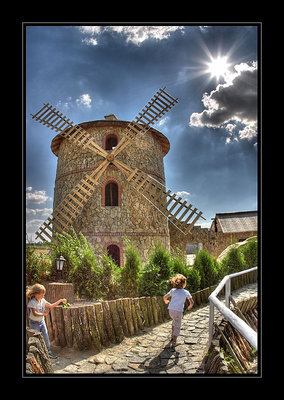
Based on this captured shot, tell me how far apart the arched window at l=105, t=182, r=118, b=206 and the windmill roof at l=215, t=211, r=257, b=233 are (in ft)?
35.1

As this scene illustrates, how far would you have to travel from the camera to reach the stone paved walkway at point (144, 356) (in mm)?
3629

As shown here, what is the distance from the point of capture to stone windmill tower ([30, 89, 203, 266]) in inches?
427

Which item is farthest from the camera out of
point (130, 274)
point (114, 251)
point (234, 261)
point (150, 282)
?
point (114, 251)

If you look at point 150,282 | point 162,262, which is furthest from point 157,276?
point 162,262

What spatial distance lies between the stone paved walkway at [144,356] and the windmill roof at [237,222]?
52.1 feet

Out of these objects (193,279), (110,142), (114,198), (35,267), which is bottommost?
(193,279)

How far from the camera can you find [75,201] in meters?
10.6

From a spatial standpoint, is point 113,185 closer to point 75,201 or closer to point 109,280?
point 75,201

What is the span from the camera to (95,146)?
37.0 ft

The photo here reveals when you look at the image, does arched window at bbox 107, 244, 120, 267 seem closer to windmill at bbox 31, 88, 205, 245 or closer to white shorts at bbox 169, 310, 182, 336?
windmill at bbox 31, 88, 205, 245

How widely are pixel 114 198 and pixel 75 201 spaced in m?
1.98

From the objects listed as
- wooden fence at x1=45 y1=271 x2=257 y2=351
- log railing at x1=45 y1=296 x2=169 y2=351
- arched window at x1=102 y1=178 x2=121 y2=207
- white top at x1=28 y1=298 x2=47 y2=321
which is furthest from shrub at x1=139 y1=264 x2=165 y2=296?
arched window at x1=102 y1=178 x2=121 y2=207
